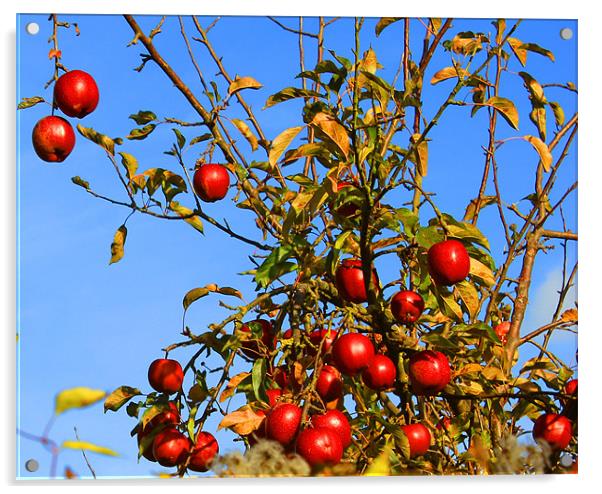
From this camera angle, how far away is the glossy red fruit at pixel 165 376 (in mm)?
1664

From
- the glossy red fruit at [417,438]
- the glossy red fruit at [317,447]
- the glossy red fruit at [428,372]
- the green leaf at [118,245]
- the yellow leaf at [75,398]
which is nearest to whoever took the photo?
the yellow leaf at [75,398]

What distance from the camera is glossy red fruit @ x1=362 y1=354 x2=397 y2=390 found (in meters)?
1.60

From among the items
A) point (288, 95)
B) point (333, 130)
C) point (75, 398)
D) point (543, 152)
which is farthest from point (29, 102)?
point (75, 398)

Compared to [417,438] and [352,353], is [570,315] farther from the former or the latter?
[352,353]

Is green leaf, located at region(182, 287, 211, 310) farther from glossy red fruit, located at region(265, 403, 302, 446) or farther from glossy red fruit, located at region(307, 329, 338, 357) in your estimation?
glossy red fruit, located at region(265, 403, 302, 446)

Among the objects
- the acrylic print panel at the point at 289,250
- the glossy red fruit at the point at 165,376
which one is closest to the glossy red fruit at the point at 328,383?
the acrylic print panel at the point at 289,250

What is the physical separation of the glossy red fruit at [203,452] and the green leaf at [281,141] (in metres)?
0.51

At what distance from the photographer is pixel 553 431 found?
174cm

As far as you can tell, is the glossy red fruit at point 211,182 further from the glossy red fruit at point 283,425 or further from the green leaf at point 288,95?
the glossy red fruit at point 283,425

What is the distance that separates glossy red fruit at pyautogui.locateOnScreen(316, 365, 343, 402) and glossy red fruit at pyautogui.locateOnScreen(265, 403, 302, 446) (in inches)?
5.8

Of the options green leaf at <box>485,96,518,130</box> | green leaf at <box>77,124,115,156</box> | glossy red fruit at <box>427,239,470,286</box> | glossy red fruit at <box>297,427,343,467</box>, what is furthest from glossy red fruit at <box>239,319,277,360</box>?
green leaf at <box>485,96,518,130</box>

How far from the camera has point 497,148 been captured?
78.4 inches

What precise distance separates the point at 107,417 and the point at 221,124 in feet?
2.11
